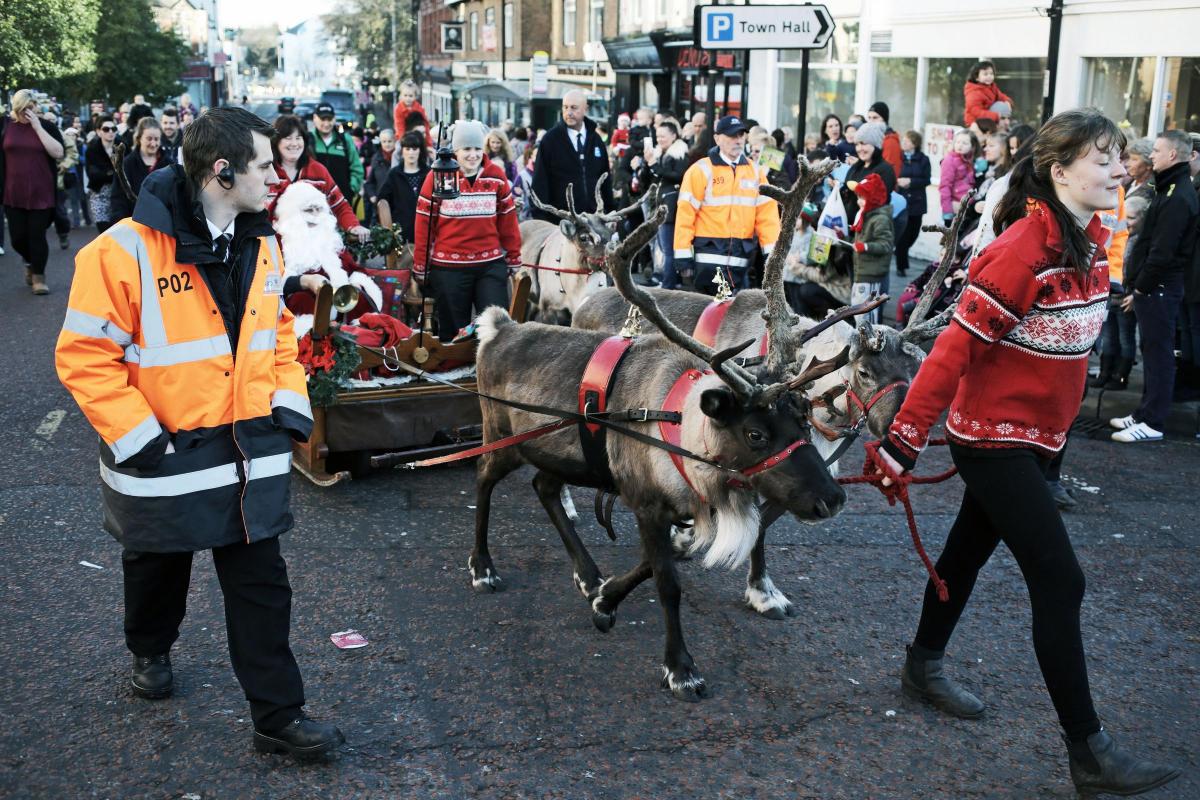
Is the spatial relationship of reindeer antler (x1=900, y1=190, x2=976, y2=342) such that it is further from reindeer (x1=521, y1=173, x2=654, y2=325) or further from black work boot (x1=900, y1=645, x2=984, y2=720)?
reindeer (x1=521, y1=173, x2=654, y2=325)

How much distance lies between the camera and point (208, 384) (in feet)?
12.1

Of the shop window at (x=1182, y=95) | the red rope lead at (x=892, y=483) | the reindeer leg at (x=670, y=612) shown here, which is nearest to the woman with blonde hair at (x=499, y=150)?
the shop window at (x=1182, y=95)

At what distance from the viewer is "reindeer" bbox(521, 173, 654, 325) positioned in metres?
9.56

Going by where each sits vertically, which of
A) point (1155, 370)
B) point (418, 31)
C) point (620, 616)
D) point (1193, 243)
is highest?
point (418, 31)

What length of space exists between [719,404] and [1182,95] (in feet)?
38.1

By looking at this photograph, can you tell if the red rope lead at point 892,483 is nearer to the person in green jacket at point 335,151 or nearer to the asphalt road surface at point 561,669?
the asphalt road surface at point 561,669

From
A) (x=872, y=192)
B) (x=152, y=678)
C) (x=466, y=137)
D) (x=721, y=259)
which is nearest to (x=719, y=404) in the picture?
(x=152, y=678)

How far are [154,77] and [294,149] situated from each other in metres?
40.4

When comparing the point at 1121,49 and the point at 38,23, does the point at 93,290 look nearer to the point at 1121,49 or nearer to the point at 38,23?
the point at 1121,49

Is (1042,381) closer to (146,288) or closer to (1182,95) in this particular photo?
(146,288)

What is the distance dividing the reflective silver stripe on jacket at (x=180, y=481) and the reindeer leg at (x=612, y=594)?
1.66 metres

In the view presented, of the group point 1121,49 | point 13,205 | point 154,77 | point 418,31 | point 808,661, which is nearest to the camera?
point 808,661

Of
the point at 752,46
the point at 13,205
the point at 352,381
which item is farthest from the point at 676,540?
the point at 13,205

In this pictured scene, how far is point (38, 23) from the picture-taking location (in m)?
30.2
